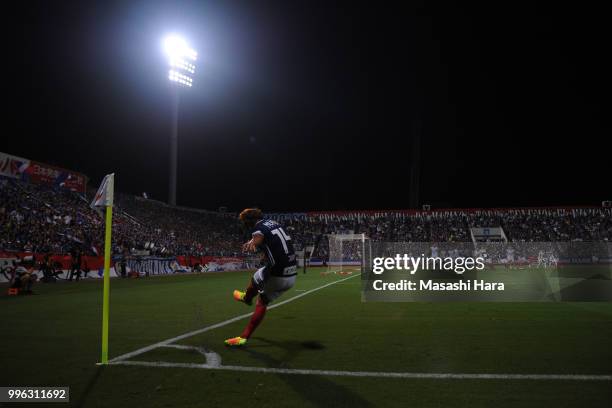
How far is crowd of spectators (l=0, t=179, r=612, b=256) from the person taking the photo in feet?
95.1

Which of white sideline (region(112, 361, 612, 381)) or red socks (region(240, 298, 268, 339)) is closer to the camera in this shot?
white sideline (region(112, 361, 612, 381))

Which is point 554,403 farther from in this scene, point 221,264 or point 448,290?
point 221,264

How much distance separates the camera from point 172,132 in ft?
160

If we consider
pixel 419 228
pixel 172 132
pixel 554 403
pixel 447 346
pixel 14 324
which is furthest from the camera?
pixel 419 228

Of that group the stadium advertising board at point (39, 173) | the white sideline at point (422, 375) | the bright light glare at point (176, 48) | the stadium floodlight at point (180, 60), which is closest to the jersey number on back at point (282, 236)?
the white sideline at point (422, 375)

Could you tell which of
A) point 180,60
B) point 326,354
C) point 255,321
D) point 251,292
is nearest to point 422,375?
point 326,354

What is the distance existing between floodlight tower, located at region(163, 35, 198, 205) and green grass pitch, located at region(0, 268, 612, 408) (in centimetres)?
3918

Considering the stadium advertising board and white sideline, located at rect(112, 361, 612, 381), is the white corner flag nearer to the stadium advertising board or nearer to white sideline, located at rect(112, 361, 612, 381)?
white sideline, located at rect(112, 361, 612, 381)

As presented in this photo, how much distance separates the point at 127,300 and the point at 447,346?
10597 mm

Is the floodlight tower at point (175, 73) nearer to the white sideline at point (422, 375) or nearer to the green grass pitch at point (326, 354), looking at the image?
the green grass pitch at point (326, 354)

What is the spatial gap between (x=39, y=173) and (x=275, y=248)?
34666 mm

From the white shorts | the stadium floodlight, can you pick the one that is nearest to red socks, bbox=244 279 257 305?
the white shorts

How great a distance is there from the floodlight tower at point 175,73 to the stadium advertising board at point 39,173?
1054cm

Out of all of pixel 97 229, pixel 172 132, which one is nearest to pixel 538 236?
pixel 172 132
